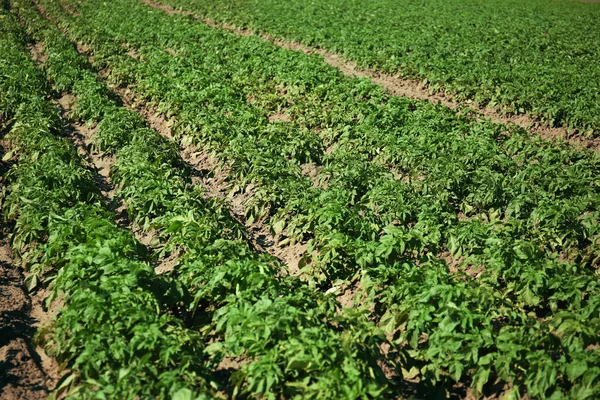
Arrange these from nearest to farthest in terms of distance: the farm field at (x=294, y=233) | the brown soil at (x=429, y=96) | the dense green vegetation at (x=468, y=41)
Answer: the farm field at (x=294, y=233) → the brown soil at (x=429, y=96) → the dense green vegetation at (x=468, y=41)

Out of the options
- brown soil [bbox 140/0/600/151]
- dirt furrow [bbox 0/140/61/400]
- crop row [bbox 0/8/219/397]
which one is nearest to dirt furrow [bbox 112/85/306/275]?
crop row [bbox 0/8/219/397]

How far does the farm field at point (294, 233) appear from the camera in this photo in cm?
427

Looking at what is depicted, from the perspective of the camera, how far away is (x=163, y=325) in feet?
14.5

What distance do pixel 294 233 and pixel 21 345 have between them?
335 cm

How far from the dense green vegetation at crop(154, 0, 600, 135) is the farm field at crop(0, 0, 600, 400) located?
0.13 metres

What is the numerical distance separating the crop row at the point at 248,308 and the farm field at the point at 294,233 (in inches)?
1.0

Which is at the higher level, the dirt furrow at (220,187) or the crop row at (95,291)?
the crop row at (95,291)

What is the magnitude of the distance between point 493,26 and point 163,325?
69.7 feet

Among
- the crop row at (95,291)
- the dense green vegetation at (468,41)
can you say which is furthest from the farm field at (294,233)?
the dense green vegetation at (468,41)

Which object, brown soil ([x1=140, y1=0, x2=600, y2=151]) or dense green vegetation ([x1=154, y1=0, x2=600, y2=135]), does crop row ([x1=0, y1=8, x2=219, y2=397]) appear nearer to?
brown soil ([x1=140, y1=0, x2=600, y2=151])

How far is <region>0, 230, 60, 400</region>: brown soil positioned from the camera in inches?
182

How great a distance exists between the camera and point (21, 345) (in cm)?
510

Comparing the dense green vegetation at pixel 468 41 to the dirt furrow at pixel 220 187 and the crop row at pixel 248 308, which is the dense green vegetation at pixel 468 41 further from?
the crop row at pixel 248 308

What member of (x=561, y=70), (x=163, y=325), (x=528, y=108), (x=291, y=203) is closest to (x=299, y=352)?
(x=163, y=325)
